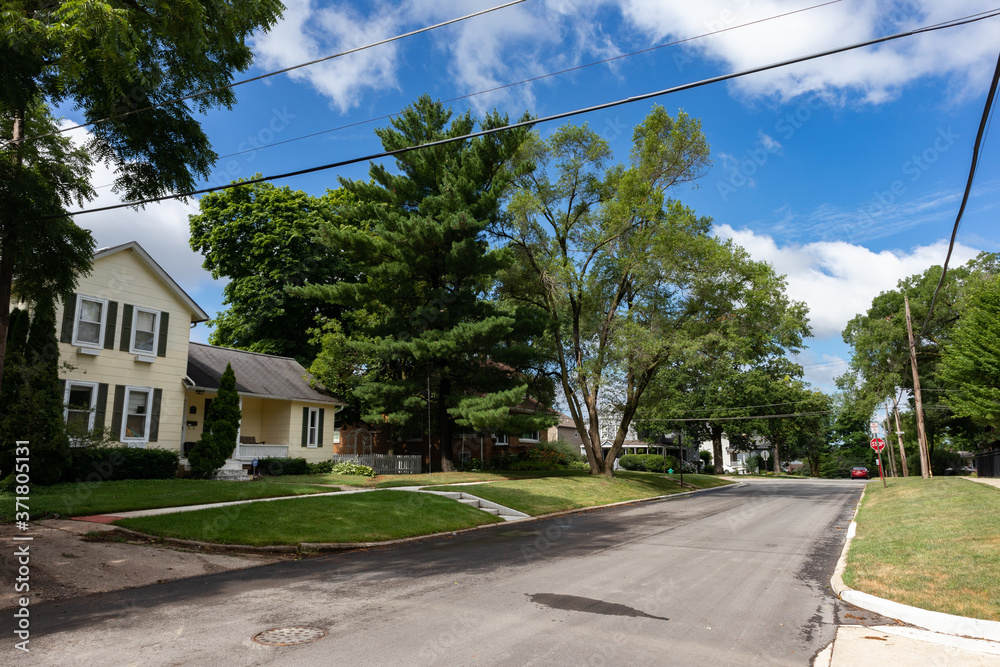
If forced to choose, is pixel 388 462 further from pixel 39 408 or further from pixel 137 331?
pixel 39 408

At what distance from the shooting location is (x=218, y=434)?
71.4ft

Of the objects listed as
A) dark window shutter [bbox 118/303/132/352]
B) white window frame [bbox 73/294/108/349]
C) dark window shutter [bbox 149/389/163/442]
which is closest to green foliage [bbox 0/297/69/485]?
white window frame [bbox 73/294/108/349]

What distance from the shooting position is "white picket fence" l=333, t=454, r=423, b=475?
2883 cm

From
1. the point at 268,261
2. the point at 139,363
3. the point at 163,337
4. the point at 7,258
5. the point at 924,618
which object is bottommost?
the point at 924,618

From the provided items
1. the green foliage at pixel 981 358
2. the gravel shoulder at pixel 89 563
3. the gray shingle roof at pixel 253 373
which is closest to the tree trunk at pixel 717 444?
the green foliage at pixel 981 358

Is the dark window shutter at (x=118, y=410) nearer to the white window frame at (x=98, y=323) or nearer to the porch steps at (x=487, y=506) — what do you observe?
the white window frame at (x=98, y=323)

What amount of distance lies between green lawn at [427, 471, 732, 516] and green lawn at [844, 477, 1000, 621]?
869 centimetres

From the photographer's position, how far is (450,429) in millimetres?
27844

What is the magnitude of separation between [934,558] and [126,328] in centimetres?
2423

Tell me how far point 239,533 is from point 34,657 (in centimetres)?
641

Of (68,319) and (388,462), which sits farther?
(388,462)

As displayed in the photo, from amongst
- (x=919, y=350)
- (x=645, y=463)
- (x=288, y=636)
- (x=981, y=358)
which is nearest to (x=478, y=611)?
(x=288, y=636)

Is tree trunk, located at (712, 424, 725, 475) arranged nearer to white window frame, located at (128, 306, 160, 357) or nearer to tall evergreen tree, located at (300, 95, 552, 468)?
tall evergreen tree, located at (300, 95, 552, 468)

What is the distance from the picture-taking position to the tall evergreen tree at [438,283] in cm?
2492
